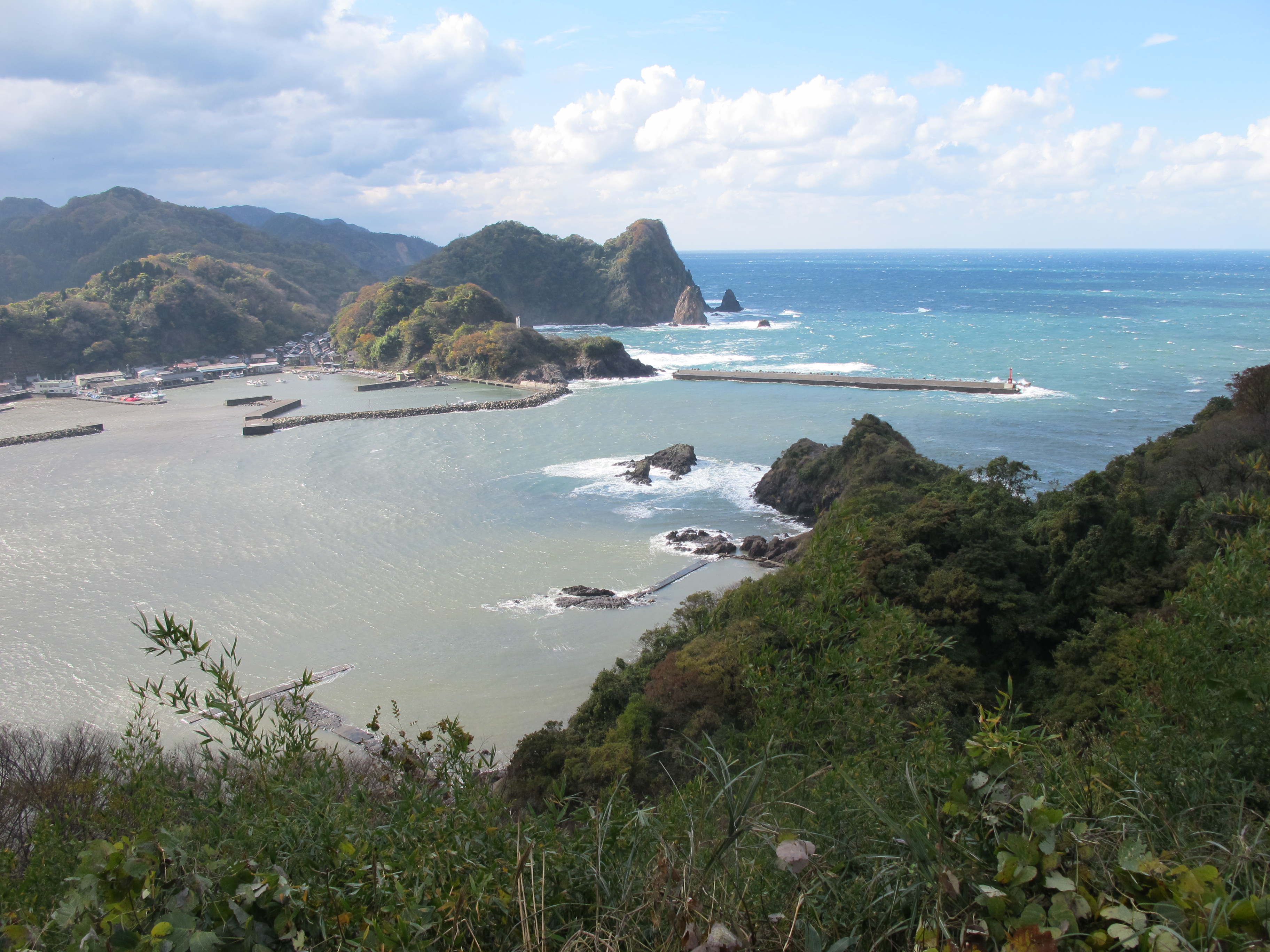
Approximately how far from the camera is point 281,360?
57.8 meters

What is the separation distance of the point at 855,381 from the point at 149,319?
49440 millimetres

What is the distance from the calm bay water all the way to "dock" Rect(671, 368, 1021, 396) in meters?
1.65

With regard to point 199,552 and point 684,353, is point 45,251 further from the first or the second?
point 199,552

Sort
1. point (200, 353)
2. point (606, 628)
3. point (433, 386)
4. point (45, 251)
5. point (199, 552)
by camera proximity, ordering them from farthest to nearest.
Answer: point (45, 251) → point (200, 353) → point (433, 386) → point (199, 552) → point (606, 628)

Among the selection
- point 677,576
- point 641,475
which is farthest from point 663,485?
point 677,576

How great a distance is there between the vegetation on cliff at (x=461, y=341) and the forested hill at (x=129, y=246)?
22.6 metres

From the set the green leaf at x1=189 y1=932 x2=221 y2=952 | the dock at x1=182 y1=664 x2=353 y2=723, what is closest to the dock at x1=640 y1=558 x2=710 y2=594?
the dock at x1=182 y1=664 x2=353 y2=723

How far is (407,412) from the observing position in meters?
37.9

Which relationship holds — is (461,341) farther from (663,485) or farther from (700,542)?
(700,542)

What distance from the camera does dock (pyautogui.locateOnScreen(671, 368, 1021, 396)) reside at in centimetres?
3997

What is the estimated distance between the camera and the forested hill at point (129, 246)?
80.4 metres

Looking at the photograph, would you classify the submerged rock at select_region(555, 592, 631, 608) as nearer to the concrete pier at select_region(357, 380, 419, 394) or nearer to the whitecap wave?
the concrete pier at select_region(357, 380, 419, 394)

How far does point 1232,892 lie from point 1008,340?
62457mm

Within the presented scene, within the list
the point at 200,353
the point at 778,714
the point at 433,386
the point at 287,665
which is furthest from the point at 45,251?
the point at 778,714
